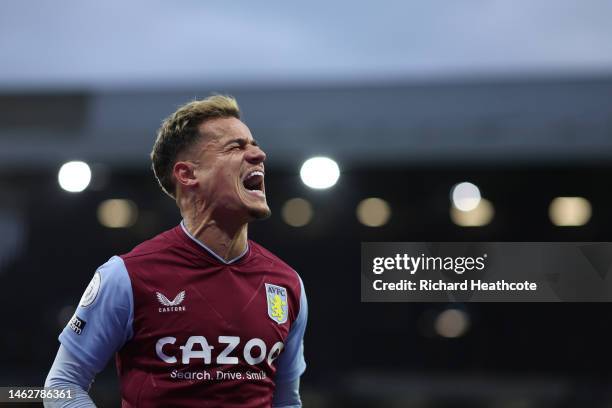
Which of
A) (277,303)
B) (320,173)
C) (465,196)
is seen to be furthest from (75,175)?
(277,303)

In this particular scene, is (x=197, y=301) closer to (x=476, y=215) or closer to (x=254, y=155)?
(x=254, y=155)

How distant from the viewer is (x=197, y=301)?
2088 mm

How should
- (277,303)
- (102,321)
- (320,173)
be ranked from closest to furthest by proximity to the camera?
(102,321) → (277,303) → (320,173)

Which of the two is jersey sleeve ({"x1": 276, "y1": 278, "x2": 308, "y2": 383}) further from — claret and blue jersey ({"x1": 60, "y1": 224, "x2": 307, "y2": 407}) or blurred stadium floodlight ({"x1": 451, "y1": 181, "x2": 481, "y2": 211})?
blurred stadium floodlight ({"x1": 451, "y1": 181, "x2": 481, "y2": 211})

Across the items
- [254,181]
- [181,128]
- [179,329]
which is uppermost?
[181,128]

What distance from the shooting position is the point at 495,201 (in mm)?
7094

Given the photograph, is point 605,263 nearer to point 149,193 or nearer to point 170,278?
point 170,278

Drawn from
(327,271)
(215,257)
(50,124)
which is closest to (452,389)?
(327,271)

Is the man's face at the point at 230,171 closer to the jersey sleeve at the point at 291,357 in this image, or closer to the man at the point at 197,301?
the man at the point at 197,301

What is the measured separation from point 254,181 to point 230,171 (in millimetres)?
86

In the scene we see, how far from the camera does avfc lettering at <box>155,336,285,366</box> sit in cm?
203

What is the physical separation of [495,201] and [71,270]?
14.2ft

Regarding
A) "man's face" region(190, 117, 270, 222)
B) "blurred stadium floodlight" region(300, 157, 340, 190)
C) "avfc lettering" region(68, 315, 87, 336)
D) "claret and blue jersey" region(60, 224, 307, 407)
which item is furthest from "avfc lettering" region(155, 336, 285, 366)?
"blurred stadium floodlight" region(300, 157, 340, 190)

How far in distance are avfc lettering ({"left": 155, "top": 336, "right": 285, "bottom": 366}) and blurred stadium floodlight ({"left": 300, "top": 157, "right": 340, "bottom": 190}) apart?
15.4ft
